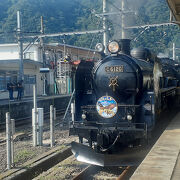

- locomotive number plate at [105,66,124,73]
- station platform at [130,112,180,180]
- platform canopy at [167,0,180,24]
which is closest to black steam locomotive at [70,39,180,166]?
locomotive number plate at [105,66,124,73]

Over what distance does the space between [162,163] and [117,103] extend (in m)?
2.86

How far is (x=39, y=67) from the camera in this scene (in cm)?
2662

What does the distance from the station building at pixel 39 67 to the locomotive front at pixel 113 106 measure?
48.8ft

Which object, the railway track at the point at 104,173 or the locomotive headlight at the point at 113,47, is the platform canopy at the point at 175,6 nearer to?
the locomotive headlight at the point at 113,47

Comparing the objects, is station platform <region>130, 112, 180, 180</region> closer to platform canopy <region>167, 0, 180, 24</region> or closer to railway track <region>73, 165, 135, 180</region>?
railway track <region>73, 165, 135, 180</region>

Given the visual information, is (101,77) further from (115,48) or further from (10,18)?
(10,18)

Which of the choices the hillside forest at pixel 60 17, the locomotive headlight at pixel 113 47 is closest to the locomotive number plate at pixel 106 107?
the locomotive headlight at pixel 113 47

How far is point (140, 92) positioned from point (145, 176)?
133 inches

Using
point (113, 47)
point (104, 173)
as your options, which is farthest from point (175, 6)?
point (104, 173)

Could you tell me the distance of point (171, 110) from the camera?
10.8m

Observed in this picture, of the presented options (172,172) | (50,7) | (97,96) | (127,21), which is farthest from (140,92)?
(50,7)

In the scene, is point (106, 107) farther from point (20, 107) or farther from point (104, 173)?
point (20, 107)

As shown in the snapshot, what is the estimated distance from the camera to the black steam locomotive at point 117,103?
6.54 meters

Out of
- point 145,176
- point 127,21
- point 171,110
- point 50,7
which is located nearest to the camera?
point 145,176
